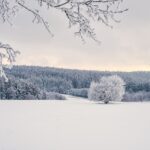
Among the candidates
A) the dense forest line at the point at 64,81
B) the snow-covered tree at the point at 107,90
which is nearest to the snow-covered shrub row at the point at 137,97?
the dense forest line at the point at 64,81

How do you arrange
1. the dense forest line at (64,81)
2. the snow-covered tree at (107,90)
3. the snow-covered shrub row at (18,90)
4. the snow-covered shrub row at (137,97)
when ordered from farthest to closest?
the dense forest line at (64,81) → the snow-covered shrub row at (137,97) → the snow-covered shrub row at (18,90) → the snow-covered tree at (107,90)

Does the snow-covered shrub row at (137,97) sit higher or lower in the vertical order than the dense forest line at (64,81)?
lower

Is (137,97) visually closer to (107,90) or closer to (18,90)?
(107,90)

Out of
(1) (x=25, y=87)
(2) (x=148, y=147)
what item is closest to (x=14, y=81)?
(1) (x=25, y=87)

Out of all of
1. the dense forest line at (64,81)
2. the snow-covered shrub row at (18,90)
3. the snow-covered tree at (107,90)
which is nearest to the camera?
the snow-covered tree at (107,90)

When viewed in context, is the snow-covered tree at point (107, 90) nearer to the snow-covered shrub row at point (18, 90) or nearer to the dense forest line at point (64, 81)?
the snow-covered shrub row at point (18, 90)

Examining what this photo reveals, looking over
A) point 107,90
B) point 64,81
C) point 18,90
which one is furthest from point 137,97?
point 18,90

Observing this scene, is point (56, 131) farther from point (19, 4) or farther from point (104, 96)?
point (104, 96)

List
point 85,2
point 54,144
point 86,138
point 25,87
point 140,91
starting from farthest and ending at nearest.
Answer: point 140,91
point 25,87
point 86,138
point 54,144
point 85,2

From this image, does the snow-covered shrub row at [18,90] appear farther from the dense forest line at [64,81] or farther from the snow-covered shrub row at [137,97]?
the snow-covered shrub row at [137,97]

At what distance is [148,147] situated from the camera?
54.2ft

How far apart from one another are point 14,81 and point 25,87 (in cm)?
323

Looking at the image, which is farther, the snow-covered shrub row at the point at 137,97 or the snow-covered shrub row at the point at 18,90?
the snow-covered shrub row at the point at 137,97

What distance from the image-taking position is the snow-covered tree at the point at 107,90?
84.8 metres
